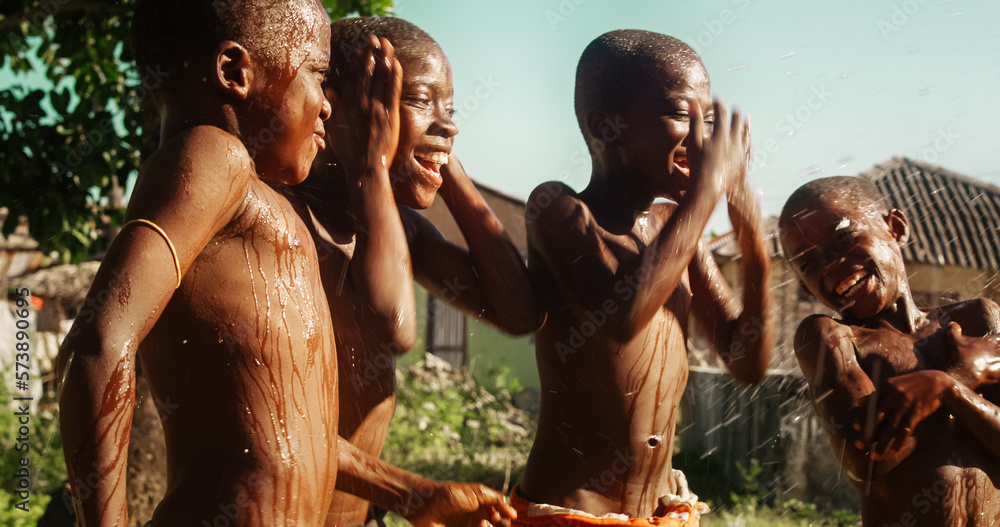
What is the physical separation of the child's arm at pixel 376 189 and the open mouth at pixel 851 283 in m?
1.47

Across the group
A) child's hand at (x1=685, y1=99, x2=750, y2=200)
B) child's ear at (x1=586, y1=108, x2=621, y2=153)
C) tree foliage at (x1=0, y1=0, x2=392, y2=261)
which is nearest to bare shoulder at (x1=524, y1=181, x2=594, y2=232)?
child's ear at (x1=586, y1=108, x2=621, y2=153)

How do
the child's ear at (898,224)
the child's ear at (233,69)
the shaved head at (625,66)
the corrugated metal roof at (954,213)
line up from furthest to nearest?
the corrugated metal roof at (954,213) → the child's ear at (898,224) → the shaved head at (625,66) → the child's ear at (233,69)

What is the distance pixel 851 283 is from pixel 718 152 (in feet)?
2.42

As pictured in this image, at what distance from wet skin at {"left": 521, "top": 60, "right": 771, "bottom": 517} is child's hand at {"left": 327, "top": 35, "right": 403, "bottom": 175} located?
2.03 feet

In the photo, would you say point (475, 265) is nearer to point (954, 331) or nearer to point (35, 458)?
point (954, 331)

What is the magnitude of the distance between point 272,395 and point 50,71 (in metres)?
5.77

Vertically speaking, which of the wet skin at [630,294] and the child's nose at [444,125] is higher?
the child's nose at [444,125]

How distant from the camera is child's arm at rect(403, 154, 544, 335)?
2.44 meters

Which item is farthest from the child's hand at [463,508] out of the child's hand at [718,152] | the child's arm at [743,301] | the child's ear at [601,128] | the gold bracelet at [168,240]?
the child's ear at [601,128]

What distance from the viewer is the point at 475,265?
252cm

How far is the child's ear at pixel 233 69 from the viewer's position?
5.80ft

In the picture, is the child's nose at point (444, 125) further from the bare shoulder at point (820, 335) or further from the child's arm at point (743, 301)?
the bare shoulder at point (820, 335)

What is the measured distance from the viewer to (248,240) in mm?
1719

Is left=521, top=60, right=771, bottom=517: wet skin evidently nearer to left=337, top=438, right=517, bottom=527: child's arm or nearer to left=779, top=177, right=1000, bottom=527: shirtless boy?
left=779, top=177, right=1000, bottom=527: shirtless boy
